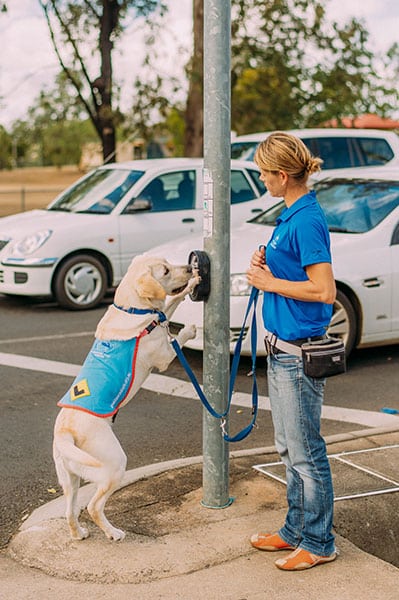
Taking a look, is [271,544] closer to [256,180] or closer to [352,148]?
[256,180]

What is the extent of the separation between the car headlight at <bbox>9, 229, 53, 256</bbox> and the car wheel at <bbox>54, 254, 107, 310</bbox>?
410 millimetres

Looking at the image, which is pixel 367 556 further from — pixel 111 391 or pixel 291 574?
pixel 111 391

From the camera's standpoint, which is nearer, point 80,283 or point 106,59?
point 80,283

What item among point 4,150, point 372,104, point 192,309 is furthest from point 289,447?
point 4,150

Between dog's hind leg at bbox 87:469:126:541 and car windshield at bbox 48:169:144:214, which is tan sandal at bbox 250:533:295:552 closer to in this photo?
dog's hind leg at bbox 87:469:126:541

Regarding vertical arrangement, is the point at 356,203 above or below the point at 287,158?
below

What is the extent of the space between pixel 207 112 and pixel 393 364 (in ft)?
15.1

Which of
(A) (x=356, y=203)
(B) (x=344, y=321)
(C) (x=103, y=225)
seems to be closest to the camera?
(B) (x=344, y=321)

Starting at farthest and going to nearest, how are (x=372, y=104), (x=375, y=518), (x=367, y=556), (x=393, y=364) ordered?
1. (x=372, y=104)
2. (x=393, y=364)
3. (x=375, y=518)
4. (x=367, y=556)

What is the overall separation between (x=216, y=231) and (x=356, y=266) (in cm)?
366

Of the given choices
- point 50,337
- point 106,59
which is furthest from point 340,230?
point 106,59

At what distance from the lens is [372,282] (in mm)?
8008

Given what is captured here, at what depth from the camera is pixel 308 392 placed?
399 centimetres

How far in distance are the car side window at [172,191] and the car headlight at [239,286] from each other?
13.3 ft
